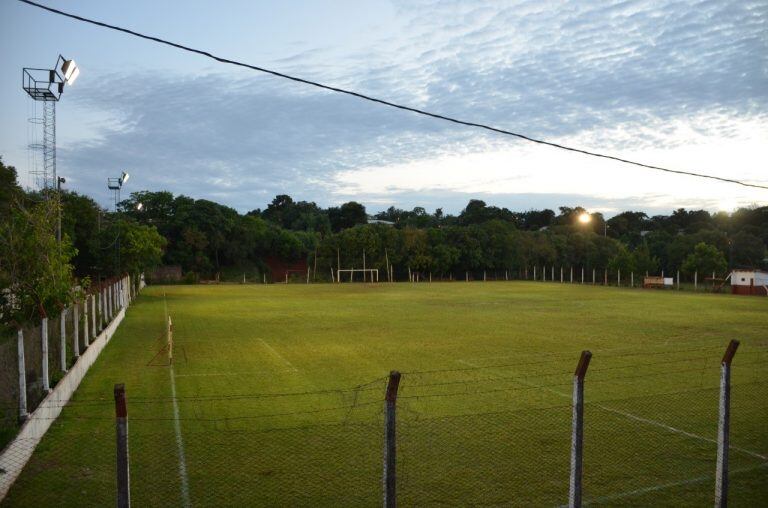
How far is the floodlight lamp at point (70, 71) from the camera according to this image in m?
26.7

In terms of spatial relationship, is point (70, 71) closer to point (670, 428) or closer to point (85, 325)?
point (85, 325)

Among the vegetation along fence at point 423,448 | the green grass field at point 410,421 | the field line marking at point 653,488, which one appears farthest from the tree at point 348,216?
the field line marking at point 653,488

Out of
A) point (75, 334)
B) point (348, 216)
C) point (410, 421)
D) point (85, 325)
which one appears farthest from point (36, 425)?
point (348, 216)

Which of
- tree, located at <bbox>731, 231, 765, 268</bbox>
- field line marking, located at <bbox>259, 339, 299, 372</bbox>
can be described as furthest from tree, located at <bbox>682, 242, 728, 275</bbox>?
field line marking, located at <bbox>259, 339, 299, 372</bbox>

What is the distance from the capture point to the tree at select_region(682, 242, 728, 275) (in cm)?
6419

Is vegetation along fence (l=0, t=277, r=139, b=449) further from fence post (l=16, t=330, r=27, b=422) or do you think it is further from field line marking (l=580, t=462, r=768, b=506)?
field line marking (l=580, t=462, r=768, b=506)

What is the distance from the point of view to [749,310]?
36750 mm

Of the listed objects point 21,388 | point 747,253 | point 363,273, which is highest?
point 747,253

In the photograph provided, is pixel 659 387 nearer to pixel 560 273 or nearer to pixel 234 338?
pixel 234 338

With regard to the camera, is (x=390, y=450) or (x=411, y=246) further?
(x=411, y=246)

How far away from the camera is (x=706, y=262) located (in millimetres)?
64688

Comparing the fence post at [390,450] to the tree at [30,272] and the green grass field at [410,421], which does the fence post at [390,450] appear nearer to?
the green grass field at [410,421]

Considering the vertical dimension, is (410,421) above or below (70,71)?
below

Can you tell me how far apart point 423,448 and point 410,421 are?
141 centimetres
